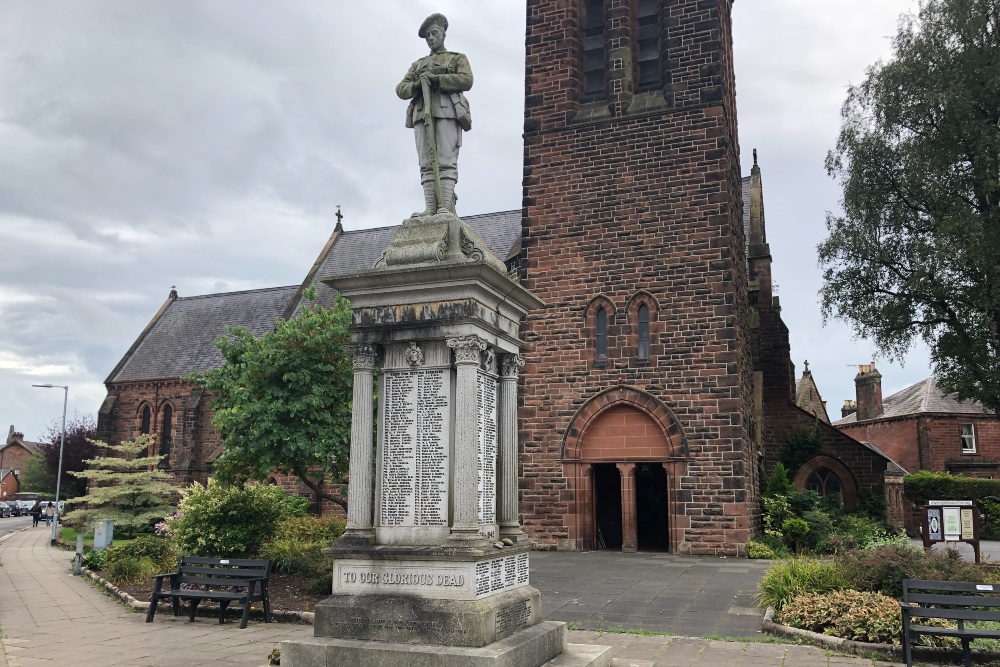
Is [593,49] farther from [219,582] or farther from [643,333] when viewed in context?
[219,582]

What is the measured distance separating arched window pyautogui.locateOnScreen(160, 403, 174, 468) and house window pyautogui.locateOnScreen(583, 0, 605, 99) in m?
26.5

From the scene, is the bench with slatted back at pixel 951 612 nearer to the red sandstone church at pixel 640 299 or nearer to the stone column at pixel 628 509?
the red sandstone church at pixel 640 299

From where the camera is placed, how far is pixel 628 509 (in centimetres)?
1991

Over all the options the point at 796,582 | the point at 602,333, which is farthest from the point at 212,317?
the point at 796,582

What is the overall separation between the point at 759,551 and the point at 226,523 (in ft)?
38.8

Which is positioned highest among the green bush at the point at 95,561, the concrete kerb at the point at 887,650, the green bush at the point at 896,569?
the green bush at the point at 896,569

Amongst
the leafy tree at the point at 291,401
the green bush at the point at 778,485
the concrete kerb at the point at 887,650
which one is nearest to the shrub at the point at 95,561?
the leafy tree at the point at 291,401

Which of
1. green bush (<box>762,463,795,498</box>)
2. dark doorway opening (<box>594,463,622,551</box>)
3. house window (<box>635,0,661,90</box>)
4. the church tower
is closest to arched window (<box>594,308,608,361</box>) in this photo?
the church tower

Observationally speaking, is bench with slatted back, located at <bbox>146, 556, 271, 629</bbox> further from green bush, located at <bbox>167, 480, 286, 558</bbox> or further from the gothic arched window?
the gothic arched window

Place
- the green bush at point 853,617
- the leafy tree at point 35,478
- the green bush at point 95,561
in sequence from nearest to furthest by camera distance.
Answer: the green bush at point 853,617
the green bush at point 95,561
the leafy tree at point 35,478

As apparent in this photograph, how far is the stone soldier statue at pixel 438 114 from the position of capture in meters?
8.48

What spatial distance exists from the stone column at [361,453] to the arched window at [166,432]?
33.3 metres

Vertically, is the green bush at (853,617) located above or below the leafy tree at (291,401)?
below

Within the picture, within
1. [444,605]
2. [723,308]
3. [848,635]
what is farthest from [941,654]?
[723,308]
